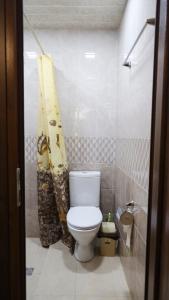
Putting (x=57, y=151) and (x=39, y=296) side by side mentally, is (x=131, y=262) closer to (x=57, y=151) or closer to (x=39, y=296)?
(x=39, y=296)

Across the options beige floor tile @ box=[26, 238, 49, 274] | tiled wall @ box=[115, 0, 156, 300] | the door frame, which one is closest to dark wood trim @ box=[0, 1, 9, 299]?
the door frame

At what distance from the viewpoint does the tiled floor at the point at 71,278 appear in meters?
1.72

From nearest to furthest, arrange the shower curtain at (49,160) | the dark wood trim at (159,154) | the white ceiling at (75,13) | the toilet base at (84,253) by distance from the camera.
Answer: the dark wood trim at (159,154) → the white ceiling at (75,13) → the toilet base at (84,253) → the shower curtain at (49,160)

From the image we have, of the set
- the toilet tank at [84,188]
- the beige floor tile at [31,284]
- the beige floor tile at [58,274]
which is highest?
the toilet tank at [84,188]

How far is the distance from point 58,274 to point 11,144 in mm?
1651

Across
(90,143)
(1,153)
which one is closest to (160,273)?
(1,153)

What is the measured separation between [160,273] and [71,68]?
90.0 inches

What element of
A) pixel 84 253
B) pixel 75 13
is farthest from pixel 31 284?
pixel 75 13

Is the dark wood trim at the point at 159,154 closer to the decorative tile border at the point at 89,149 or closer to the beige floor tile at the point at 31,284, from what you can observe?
the beige floor tile at the point at 31,284

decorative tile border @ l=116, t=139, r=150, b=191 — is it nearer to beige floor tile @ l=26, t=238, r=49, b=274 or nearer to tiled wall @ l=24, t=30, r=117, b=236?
tiled wall @ l=24, t=30, r=117, b=236

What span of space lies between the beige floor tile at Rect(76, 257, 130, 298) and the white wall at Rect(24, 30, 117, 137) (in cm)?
136

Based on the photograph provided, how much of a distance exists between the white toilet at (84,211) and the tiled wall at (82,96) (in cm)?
20

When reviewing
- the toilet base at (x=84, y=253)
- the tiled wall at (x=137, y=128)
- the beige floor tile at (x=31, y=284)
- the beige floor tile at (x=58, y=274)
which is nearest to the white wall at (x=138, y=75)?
the tiled wall at (x=137, y=128)

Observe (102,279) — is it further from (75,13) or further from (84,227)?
(75,13)
